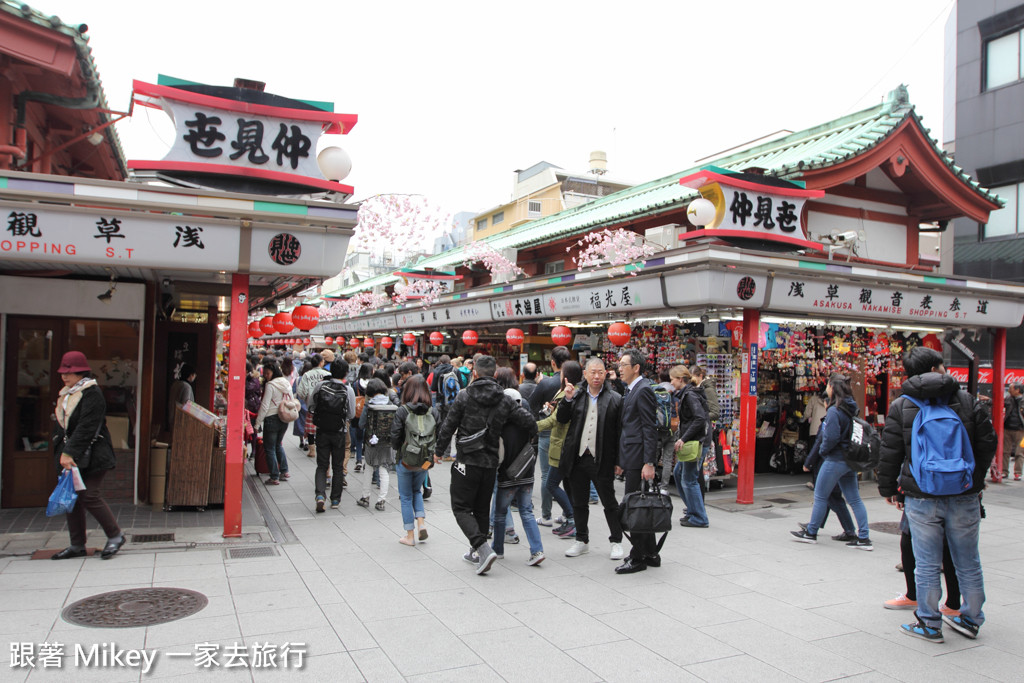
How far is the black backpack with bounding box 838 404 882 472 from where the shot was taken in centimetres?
754

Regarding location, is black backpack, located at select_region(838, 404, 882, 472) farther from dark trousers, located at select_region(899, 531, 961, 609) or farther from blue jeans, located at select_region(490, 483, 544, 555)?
blue jeans, located at select_region(490, 483, 544, 555)

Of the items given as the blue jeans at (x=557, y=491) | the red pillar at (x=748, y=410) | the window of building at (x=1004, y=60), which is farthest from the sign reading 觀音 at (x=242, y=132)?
the window of building at (x=1004, y=60)

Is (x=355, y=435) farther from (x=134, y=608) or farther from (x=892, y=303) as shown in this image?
(x=892, y=303)

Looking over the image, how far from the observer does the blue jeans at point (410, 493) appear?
7.34 meters

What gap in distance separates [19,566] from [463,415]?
428 centimetres

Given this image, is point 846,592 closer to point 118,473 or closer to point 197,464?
point 197,464

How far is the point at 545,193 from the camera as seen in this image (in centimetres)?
3216

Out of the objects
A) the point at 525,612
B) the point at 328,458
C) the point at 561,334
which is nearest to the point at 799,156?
the point at 561,334

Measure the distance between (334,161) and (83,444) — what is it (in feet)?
12.8

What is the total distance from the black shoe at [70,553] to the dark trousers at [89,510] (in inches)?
1.6

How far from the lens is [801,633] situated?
5.18 m

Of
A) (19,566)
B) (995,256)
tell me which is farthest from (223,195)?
(995,256)

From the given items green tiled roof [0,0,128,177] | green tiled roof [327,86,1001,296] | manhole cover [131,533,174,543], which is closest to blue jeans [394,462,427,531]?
manhole cover [131,533,174,543]

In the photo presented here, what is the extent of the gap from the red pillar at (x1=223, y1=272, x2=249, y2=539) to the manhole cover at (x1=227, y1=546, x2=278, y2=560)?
49 cm
